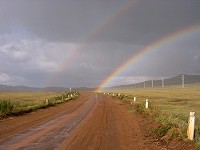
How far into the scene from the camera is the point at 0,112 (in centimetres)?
2656

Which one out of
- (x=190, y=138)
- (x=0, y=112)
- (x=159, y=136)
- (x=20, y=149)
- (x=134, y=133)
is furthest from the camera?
(x=0, y=112)

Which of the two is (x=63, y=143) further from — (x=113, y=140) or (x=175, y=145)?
(x=175, y=145)

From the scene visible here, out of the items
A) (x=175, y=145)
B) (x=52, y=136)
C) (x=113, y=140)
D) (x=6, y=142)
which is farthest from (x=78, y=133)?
(x=175, y=145)

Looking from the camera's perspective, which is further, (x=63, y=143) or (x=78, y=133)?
(x=78, y=133)

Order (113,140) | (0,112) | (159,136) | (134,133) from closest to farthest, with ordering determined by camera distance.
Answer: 1. (113,140)
2. (159,136)
3. (134,133)
4. (0,112)

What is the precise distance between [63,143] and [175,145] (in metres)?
4.32

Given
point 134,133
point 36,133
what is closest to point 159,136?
point 134,133

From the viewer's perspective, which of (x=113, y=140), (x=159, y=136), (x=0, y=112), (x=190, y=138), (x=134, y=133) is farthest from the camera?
(x=0, y=112)

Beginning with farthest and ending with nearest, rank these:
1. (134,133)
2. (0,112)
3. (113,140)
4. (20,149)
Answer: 1. (0,112)
2. (134,133)
3. (113,140)
4. (20,149)

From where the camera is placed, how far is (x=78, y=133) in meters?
15.8

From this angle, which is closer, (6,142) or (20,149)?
(20,149)

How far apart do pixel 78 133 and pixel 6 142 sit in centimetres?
382

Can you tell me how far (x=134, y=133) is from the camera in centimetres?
1647

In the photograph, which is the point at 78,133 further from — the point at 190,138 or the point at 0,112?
the point at 0,112
